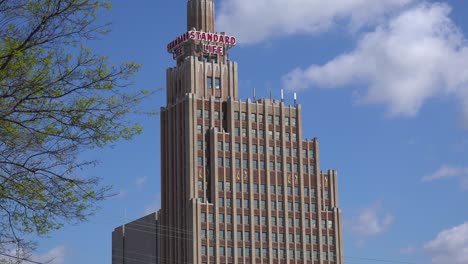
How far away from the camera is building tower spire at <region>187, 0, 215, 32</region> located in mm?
154500

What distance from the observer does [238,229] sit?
143250 millimetres

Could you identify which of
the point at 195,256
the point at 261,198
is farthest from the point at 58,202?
the point at 261,198

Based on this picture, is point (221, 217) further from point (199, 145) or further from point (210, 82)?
point (210, 82)

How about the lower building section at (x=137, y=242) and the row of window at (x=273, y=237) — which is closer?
the row of window at (x=273, y=237)

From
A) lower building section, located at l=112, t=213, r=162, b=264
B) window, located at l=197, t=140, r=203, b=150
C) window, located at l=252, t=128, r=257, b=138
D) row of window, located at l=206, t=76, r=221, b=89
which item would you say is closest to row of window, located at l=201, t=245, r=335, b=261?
lower building section, located at l=112, t=213, r=162, b=264

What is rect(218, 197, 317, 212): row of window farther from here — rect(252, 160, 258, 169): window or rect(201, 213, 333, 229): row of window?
rect(252, 160, 258, 169): window

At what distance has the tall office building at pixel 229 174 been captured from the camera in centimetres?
14175

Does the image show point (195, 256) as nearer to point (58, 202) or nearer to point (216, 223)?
point (216, 223)

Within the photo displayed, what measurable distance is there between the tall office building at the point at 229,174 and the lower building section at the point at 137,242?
2.57 feet

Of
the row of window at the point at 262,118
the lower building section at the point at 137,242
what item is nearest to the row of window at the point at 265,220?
the lower building section at the point at 137,242

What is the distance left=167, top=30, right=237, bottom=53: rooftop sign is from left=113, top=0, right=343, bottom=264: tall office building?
0.53 feet

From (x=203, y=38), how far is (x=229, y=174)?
2274cm

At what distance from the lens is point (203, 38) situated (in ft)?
498

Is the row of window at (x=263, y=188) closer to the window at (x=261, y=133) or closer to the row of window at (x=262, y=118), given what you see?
the window at (x=261, y=133)
